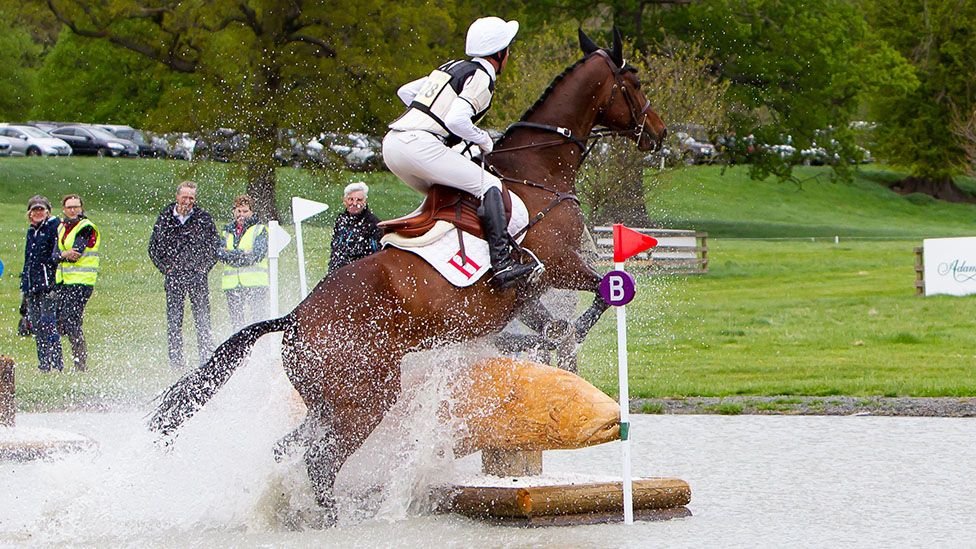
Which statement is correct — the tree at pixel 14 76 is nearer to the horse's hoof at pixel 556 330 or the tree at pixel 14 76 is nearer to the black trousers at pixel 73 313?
the black trousers at pixel 73 313

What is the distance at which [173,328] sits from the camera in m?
14.3

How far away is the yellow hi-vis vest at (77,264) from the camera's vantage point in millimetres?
15383

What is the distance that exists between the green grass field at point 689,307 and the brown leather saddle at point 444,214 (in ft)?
20.3

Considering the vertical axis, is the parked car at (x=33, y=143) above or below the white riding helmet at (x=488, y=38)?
above

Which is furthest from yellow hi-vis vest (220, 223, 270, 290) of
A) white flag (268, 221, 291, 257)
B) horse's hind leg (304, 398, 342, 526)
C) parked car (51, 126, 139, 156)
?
parked car (51, 126, 139, 156)

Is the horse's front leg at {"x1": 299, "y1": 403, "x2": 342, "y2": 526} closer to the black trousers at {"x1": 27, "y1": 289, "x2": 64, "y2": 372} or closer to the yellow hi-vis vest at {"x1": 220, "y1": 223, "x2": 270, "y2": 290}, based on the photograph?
the yellow hi-vis vest at {"x1": 220, "y1": 223, "x2": 270, "y2": 290}

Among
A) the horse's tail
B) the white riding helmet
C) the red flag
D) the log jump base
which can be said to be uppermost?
the white riding helmet

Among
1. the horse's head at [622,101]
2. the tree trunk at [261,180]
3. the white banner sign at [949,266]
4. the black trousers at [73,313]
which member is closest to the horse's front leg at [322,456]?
the horse's head at [622,101]

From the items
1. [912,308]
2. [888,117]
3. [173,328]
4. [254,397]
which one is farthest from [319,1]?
[888,117]

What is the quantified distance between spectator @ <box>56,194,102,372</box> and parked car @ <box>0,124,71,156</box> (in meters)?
34.0

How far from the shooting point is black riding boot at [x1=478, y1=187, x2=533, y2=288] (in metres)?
7.56

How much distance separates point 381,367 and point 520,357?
140 centimetres

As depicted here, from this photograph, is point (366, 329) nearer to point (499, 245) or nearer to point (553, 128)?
point (499, 245)

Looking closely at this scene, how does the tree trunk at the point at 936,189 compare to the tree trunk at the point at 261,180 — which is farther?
the tree trunk at the point at 936,189
